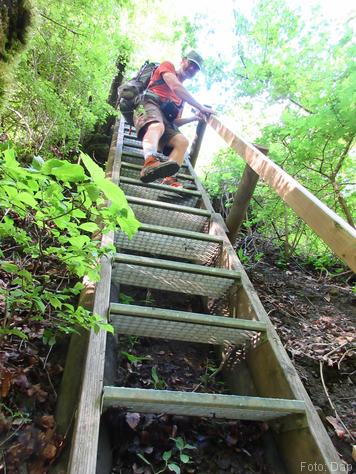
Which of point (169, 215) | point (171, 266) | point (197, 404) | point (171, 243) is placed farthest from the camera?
point (169, 215)

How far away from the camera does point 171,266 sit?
94.0 inches

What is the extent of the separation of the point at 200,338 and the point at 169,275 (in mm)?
504

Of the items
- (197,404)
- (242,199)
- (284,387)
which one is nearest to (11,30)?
(197,404)

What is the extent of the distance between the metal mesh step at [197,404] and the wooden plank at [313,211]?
74 cm

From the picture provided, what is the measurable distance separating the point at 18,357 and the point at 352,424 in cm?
195

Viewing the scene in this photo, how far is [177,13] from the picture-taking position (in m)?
7.77

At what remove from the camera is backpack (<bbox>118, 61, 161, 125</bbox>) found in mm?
4152

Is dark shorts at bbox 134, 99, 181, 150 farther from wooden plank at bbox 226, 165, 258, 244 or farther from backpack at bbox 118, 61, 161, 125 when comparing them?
wooden plank at bbox 226, 165, 258, 244

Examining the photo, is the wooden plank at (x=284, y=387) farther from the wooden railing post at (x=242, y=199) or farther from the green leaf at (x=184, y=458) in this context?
the wooden railing post at (x=242, y=199)

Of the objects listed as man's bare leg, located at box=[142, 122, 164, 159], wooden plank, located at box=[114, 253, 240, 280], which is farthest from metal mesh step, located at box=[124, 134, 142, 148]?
wooden plank, located at box=[114, 253, 240, 280]

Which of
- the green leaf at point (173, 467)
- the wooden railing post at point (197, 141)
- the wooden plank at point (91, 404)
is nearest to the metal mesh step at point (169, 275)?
the wooden plank at point (91, 404)

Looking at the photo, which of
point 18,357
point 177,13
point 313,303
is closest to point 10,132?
point 18,357

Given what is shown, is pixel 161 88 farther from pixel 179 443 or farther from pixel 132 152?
pixel 179 443

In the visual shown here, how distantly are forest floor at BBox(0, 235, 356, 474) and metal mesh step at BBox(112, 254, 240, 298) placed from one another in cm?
39
